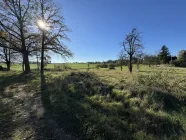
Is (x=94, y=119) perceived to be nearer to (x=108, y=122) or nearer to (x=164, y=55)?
(x=108, y=122)

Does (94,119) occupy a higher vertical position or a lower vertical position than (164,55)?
lower

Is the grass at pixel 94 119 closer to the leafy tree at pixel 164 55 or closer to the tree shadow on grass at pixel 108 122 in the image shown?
the tree shadow on grass at pixel 108 122

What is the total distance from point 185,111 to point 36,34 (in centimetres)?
1631

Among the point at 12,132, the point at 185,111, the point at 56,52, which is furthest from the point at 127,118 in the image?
the point at 56,52

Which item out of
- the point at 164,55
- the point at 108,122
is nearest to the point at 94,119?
the point at 108,122

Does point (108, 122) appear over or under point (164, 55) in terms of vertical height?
under

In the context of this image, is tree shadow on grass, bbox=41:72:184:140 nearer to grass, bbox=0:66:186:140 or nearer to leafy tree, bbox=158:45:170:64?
grass, bbox=0:66:186:140

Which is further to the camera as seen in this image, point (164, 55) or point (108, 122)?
point (164, 55)

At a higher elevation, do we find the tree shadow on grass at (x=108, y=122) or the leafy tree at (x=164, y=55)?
the leafy tree at (x=164, y=55)

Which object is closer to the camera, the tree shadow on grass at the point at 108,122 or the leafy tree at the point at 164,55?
the tree shadow on grass at the point at 108,122

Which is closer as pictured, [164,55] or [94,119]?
[94,119]

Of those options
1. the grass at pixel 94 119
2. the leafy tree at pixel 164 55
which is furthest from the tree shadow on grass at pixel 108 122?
the leafy tree at pixel 164 55

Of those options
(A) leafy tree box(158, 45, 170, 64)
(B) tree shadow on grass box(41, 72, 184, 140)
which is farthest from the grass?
(A) leafy tree box(158, 45, 170, 64)

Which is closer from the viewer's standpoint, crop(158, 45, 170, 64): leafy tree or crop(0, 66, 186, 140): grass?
crop(0, 66, 186, 140): grass
